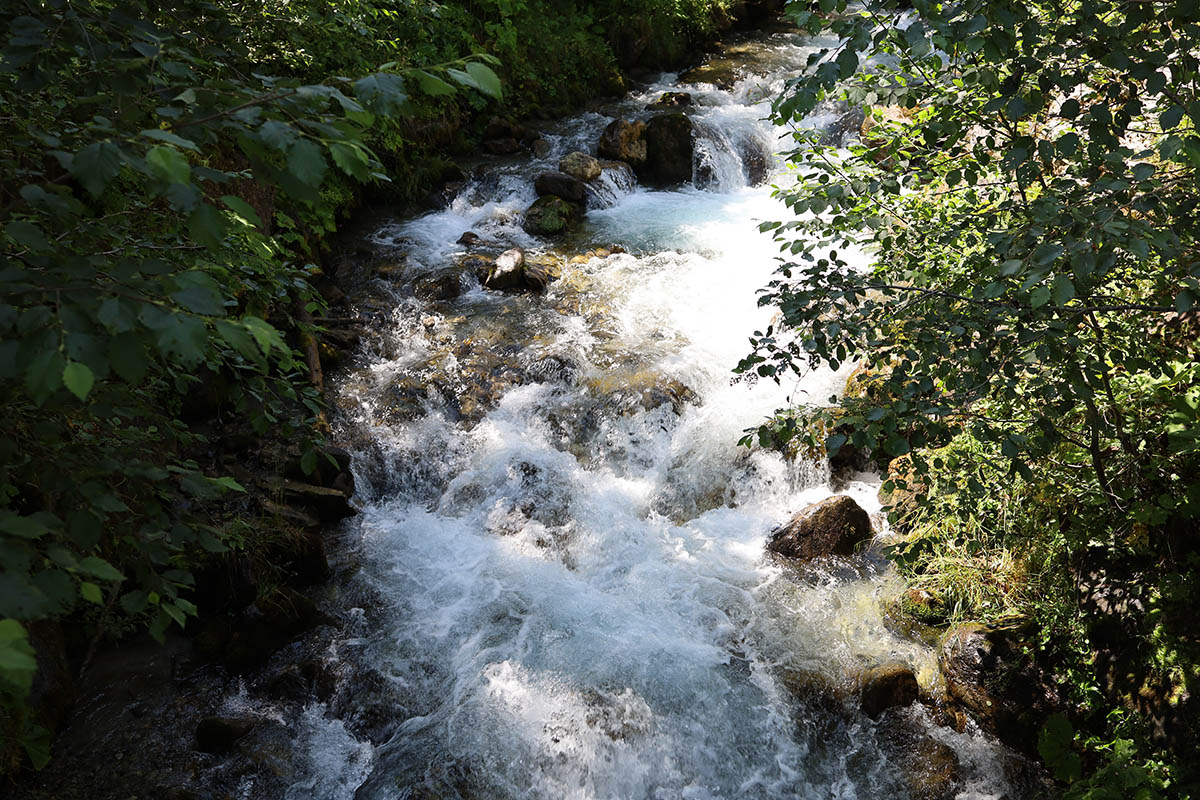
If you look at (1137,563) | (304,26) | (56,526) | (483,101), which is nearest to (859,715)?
(1137,563)

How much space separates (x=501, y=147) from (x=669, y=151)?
296 centimetres

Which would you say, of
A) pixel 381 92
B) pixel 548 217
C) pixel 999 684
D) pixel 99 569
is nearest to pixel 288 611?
pixel 99 569

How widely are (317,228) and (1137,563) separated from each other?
27.3ft

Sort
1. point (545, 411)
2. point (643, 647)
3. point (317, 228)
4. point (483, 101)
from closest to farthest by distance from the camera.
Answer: point (643, 647)
point (545, 411)
point (317, 228)
point (483, 101)

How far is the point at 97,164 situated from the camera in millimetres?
1368

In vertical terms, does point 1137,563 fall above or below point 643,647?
above

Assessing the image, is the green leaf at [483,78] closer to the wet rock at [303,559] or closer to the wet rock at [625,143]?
the wet rock at [303,559]

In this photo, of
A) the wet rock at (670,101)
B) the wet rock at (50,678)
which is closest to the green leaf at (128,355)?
the wet rock at (50,678)

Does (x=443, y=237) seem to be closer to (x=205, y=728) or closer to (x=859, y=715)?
(x=205, y=728)

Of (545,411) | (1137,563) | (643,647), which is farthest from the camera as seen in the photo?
(545,411)

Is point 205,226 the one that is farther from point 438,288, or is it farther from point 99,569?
point 438,288

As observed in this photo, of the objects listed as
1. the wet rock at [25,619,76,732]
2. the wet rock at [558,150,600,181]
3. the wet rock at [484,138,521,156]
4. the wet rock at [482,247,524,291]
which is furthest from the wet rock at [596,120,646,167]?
the wet rock at [25,619,76,732]

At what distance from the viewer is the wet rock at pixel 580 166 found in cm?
1140

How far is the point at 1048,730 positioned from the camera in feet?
12.5
